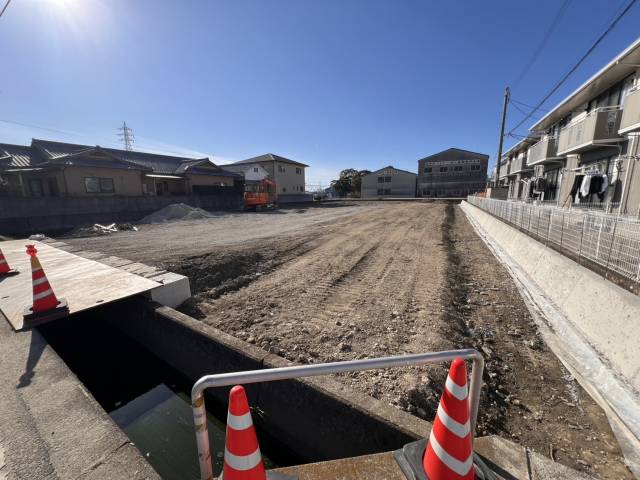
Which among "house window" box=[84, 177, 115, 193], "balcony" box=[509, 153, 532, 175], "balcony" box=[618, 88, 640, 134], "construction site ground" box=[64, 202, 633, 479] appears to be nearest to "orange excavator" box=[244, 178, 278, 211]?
"house window" box=[84, 177, 115, 193]

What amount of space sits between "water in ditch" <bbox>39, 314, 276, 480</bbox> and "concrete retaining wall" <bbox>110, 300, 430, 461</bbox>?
271mm

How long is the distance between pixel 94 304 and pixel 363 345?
381 centimetres

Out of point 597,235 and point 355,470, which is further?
point 597,235

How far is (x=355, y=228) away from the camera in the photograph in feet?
43.8

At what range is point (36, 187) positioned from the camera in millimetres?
18859

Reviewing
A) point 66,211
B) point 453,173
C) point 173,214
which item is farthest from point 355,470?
point 453,173

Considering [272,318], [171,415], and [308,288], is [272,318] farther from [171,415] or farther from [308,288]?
[171,415]

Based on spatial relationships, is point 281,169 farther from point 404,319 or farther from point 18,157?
A: point 404,319

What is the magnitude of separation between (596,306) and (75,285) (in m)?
7.80

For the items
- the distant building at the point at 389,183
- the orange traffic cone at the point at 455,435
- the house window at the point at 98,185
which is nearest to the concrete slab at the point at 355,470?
the orange traffic cone at the point at 455,435

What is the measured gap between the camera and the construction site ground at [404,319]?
2.51 m

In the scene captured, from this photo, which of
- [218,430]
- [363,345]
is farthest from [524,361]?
[218,430]

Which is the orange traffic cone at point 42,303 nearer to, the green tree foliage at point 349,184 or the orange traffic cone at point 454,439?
the orange traffic cone at point 454,439

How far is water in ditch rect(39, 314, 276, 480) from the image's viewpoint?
9.43ft
